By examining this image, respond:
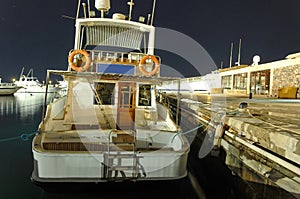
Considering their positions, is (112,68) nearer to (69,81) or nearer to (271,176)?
(69,81)

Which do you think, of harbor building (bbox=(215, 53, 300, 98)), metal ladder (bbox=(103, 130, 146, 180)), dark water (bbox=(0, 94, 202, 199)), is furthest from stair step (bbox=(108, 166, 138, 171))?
harbor building (bbox=(215, 53, 300, 98))

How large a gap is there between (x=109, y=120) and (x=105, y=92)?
0.99 metres

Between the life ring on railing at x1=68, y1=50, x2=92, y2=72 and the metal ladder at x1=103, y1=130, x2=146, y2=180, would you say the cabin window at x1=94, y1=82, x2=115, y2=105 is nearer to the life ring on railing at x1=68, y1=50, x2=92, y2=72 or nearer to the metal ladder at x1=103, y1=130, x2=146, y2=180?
the life ring on railing at x1=68, y1=50, x2=92, y2=72

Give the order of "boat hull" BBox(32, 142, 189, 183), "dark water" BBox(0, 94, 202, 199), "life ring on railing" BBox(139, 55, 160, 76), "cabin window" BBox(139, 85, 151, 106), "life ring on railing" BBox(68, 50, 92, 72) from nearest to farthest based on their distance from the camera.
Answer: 1. "boat hull" BBox(32, 142, 189, 183)
2. "dark water" BBox(0, 94, 202, 199)
3. "life ring on railing" BBox(68, 50, 92, 72)
4. "life ring on railing" BBox(139, 55, 160, 76)
5. "cabin window" BBox(139, 85, 151, 106)

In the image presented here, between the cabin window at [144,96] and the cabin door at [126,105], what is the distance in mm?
285

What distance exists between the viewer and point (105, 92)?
8.11 m

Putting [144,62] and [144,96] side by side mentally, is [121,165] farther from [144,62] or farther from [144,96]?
[144,96]

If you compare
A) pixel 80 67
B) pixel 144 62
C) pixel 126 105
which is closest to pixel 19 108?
pixel 126 105

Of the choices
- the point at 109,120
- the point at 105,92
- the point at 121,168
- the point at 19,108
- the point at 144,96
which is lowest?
the point at 19,108

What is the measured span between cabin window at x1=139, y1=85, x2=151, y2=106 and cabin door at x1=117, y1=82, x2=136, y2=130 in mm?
285

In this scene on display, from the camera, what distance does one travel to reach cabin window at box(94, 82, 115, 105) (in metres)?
8.07

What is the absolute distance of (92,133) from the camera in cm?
643

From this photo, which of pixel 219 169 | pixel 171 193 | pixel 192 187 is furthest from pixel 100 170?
pixel 219 169

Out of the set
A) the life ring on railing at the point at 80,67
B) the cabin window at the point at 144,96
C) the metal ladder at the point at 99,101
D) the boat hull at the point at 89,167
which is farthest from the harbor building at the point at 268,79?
the life ring on railing at the point at 80,67
